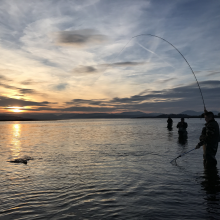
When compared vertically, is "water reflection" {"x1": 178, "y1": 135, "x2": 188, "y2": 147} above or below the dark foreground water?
below

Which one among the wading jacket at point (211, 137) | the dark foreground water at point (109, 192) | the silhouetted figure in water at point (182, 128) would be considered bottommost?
the dark foreground water at point (109, 192)

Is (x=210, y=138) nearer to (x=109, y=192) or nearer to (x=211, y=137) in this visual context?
(x=211, y=137)

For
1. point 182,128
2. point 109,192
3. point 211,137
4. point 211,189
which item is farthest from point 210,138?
point 182,128

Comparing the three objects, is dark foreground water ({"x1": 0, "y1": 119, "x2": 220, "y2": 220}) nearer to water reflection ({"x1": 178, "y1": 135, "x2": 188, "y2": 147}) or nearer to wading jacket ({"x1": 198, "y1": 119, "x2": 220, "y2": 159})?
wading jacket ({"x1": 198, "y1": 119, "x2": 220, "y2": 159})

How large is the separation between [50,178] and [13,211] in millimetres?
3240

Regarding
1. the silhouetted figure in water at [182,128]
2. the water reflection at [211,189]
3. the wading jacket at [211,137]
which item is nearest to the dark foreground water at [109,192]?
the water reflection at [211,189]

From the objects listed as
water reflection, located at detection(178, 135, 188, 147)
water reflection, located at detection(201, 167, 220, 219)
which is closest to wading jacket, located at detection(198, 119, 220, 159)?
water reflection, located at detection(201, 167, 220, 219)

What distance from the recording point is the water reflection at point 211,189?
5589 millimetres

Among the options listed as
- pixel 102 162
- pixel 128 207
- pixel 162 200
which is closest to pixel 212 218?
pixel 162 200

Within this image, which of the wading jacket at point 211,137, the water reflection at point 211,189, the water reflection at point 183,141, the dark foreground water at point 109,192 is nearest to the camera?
the dark foreground water at point 109,192

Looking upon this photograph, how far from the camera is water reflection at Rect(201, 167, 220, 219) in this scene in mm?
5589

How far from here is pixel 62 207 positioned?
581 cm

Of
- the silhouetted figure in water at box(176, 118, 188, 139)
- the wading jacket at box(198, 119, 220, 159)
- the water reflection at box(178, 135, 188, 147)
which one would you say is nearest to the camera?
the wading jacket at box(198, 119, 220, 159)

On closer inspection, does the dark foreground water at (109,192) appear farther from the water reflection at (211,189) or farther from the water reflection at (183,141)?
the water reflection at (183,141)
